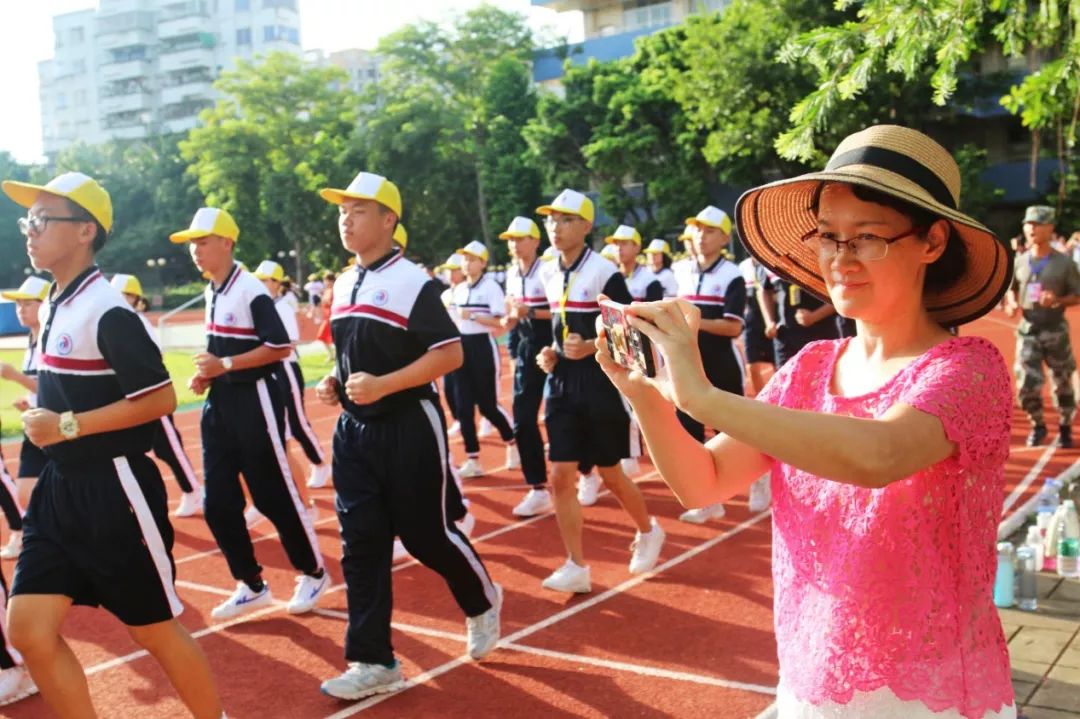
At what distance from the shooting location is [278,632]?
246 inches

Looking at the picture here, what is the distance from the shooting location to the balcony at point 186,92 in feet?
352

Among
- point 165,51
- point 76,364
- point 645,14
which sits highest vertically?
point 165,51

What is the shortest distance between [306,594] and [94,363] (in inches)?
104

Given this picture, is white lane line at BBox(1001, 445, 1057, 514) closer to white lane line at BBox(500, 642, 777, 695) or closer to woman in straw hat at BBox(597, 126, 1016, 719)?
white lane line at BBox(500, 642, 777, 695)

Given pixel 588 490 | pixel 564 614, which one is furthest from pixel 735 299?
pixel 564 614

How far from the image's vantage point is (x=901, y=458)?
187cm

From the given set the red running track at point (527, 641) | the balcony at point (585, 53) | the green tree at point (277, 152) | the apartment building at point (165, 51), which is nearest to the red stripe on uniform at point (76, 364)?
the red running track at point (527, 641)

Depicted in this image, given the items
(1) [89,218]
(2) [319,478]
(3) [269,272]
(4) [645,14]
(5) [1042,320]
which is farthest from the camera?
(4) [645,14]

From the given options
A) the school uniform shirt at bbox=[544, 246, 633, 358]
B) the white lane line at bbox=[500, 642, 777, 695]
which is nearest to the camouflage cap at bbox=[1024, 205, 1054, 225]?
the school uniform shirt at bbox=[544, 246, 633, 358]

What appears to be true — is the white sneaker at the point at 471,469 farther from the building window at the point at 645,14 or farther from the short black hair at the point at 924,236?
the building window at the point at 645,14

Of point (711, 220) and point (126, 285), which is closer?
point (711, 220)

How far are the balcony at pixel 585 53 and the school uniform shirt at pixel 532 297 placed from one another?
47023 mm

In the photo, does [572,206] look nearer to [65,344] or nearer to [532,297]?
[532,297]

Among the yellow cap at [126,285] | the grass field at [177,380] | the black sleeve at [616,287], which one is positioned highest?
the black sleeve at [616,287]
